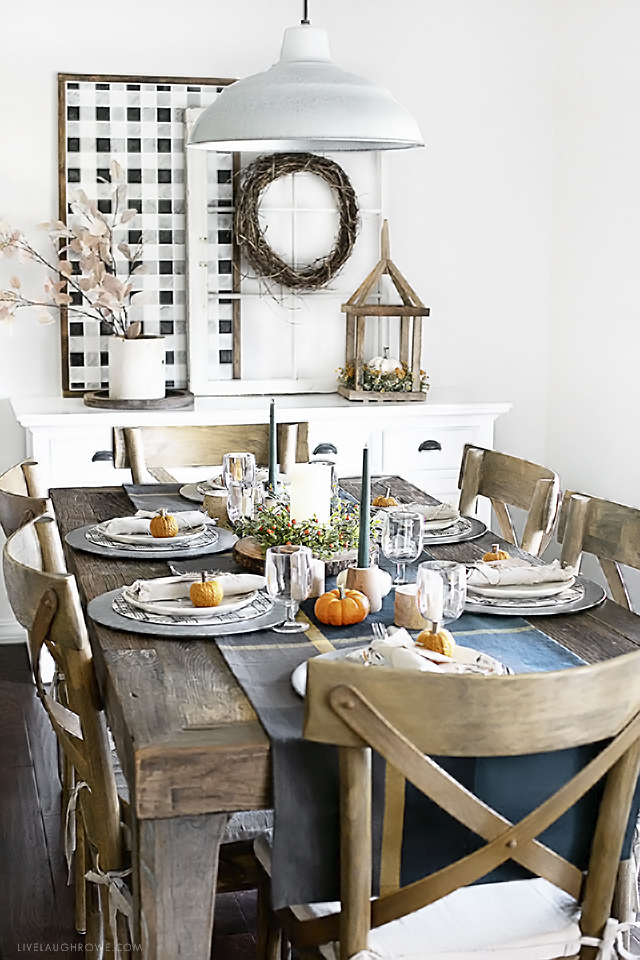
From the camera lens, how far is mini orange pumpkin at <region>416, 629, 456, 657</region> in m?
1.63

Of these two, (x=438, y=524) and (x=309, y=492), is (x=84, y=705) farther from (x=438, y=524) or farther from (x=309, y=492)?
(x=438, y=524)

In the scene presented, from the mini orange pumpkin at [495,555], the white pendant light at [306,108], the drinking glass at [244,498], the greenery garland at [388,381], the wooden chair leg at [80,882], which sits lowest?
the wooden chair leg at [80,882]

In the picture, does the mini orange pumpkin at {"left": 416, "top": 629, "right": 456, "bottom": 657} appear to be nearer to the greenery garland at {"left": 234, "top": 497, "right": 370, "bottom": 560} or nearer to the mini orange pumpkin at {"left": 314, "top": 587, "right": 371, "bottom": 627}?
the mini orange pumpkin at {"left": 314, "top": 587, "right": 371, "bottom": 627}

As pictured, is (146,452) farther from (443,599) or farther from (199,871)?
(199,871)

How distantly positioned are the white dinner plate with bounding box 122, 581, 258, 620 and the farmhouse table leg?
50 centimetres

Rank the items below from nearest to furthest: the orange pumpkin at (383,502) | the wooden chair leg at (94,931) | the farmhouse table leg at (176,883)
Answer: the farmhouse table leg at (176,883) → the wooden chair leg at (94,931) → the orange pumpkin at (383,502)

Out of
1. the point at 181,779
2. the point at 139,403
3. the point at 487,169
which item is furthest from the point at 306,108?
the point at 487,169

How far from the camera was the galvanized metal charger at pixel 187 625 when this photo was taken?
1.77 m

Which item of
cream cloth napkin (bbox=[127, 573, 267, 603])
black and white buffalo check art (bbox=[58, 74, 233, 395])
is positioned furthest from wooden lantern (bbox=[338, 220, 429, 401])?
cream cloth napkin (bbox=[127, 573, 267, 603])

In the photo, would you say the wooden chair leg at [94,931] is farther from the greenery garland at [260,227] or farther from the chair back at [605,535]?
the greenery garland at [260,227]

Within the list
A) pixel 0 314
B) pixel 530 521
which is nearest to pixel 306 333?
pixel 0 314

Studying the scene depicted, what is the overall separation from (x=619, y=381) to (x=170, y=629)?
2.69 meters

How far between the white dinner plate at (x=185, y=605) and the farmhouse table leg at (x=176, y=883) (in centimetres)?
50

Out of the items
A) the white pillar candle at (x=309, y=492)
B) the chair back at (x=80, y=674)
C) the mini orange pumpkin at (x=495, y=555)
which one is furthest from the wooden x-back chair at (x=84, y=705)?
the mini orange pumpkin at (x=495, y=555)
